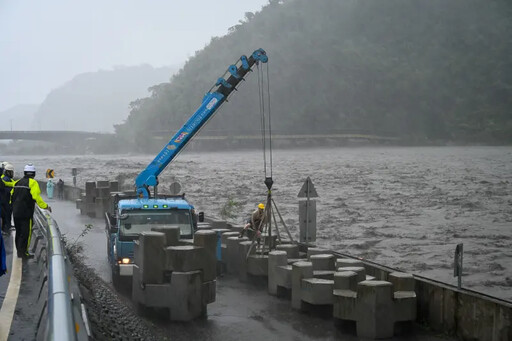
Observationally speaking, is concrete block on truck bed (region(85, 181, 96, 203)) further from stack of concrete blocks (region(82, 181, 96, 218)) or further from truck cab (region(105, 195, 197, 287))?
truck cab (region(105, 195, 197, 287))

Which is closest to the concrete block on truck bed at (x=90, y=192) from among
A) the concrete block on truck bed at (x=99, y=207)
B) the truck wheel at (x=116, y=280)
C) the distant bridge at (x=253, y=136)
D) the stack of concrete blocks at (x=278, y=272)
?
the concrete block on truck bed at (x=99, y=207)

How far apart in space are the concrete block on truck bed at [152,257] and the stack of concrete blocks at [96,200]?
2014 centimetres

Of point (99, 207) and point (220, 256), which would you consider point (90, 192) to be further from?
point (220, 256)

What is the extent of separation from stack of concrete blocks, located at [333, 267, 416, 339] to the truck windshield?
163 inches

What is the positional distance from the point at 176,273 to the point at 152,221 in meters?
3.07

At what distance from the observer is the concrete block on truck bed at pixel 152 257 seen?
12.2 m

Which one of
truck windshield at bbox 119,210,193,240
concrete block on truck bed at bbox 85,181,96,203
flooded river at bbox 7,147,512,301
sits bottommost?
flooded river at bbox 7,147,512,301

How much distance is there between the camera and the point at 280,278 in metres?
14.9

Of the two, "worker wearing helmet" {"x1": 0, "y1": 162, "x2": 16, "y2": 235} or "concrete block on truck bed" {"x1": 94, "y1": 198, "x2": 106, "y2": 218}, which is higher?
"worker wearing helmet" {"x1": 0, "y1": 162, "x2": 16, "y2": 235}

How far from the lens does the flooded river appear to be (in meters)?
25.5

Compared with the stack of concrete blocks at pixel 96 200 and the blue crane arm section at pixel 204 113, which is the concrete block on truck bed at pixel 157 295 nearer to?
the blue crane arm section at pixel 204 113

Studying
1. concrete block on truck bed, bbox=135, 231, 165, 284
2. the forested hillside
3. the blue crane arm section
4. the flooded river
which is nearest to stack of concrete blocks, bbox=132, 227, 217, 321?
concrete block on truck bed, bbox=135, 231, 165, 284

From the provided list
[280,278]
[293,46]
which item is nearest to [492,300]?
[280,278]

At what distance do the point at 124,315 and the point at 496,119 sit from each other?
4791 inches
